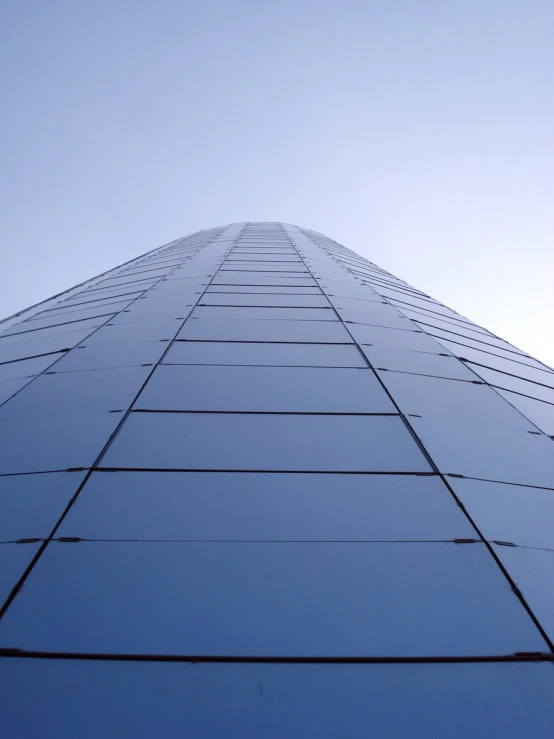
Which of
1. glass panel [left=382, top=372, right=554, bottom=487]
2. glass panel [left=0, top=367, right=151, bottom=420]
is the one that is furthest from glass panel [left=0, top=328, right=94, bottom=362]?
glass panel [left=382, top=372, right=554, bottom=487]

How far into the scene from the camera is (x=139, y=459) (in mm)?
2684

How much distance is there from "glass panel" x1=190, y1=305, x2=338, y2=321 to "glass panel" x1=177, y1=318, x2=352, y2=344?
148 mm

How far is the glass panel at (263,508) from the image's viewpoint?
2186 millimetres

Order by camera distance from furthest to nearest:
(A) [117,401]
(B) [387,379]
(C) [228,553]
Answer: (B) [387,379], (A) [117,401], (C) [228,553]

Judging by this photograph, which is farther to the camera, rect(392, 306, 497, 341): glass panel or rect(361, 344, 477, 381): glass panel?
rect(392, 306, 497, 341): glass panel

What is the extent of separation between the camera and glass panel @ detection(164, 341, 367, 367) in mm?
4016

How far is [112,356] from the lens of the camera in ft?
14.1

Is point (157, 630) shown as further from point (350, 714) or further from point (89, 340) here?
point (89, 340)

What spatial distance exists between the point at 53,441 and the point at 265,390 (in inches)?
57.4

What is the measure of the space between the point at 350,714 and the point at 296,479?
118cm

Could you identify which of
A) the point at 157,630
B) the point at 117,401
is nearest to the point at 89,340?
the point at 117,401

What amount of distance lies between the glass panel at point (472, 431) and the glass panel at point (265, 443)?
223mm

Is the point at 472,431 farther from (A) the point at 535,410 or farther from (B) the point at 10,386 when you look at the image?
(B) the point at 10,386

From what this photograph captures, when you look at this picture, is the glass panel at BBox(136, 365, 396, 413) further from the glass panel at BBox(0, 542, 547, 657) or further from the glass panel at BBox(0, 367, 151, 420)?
the glass panel at BBox(0, 542, 547, 657)
